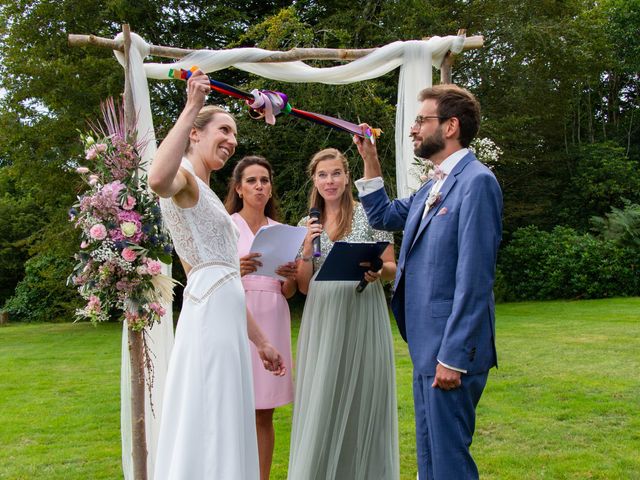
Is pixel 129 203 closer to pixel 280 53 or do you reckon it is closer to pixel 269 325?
pixel 269 325

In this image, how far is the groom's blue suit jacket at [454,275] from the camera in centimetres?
270

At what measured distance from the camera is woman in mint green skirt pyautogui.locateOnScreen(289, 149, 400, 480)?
3966mm

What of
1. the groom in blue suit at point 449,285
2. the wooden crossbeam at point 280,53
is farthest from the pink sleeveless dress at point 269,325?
the wooden crossbeam at point 280,53

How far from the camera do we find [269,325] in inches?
164

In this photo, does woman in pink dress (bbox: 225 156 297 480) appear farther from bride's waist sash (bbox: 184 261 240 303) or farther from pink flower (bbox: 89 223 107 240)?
bride's waist sash (bbox: 184 261 240 303)

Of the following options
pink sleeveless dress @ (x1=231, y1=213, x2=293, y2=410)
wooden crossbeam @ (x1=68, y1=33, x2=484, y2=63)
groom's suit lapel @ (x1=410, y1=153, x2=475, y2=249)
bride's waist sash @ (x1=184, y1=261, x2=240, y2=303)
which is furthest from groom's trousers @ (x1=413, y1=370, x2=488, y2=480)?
→ wooden crossbeam @ (x1=68, y1=33, x2=484, y2=63)

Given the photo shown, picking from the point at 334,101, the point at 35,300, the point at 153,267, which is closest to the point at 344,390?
the point at 153,267

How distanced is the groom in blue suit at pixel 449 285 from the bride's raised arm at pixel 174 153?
105 centimetres

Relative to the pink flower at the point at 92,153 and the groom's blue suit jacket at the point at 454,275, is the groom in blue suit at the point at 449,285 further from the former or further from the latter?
the pink flower at the point at 92,153

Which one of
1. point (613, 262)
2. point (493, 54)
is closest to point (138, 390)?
point (613, 262)

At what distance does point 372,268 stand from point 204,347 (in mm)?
1557

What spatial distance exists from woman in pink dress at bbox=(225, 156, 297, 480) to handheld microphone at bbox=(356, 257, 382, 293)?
0.43 metres

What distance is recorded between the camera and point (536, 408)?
6.34 m

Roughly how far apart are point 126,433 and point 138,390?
47 cm
